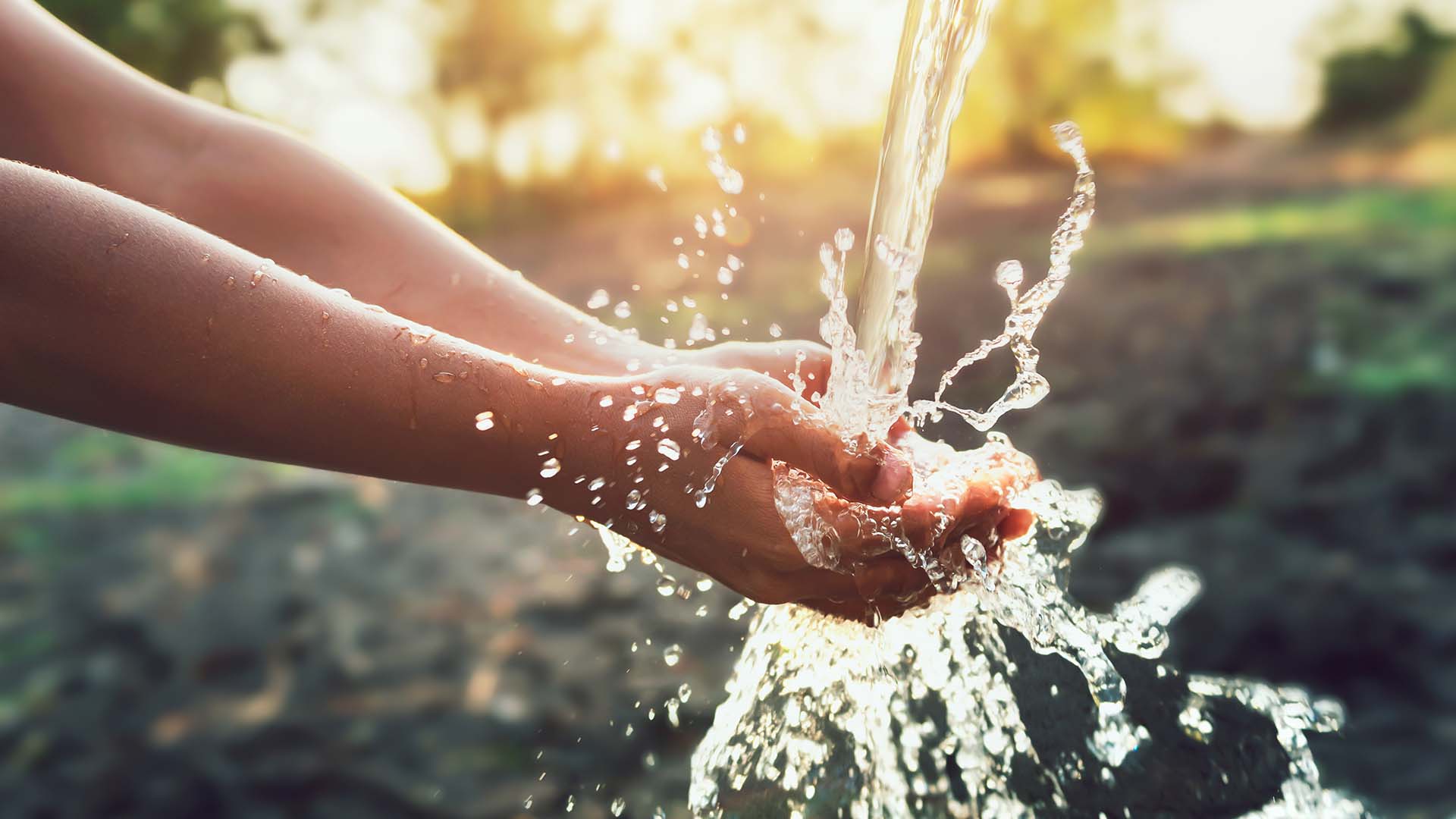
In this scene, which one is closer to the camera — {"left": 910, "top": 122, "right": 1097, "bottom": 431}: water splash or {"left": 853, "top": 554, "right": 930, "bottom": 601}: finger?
{"left": 853, "top": 554, "right": 930, "bottom": 601}: finger

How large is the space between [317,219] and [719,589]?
258cm

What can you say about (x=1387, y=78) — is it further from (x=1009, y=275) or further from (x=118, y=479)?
(x=118, y=479)

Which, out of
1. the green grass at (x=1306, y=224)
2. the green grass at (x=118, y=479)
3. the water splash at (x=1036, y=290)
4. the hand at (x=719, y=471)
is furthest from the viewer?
the green grass at (x=1306, y=224)

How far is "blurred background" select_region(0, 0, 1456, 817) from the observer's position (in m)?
3.44

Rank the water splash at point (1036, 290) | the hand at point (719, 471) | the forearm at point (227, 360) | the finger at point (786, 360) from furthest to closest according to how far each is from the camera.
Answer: the finger at point (786, 360)
the water splash at point (1036, 290)
the hand at point (719, 471)
the forearm at point (227, 360)

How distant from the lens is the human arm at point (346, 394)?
1.11m

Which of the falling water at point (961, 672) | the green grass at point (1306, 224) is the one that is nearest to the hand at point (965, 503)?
the falling water at point (961, 672)

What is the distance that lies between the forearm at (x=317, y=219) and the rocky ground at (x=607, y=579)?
1.59 metres

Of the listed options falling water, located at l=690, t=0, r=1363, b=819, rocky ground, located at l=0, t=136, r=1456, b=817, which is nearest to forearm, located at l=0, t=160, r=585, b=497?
falling water, located at l=690, t=0, r=1363, b=819

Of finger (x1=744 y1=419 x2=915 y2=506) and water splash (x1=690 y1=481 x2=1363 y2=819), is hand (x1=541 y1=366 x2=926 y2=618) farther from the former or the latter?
water splash (x1=690 y1=481 x2=1363 y2=819)

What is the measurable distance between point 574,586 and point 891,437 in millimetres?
2889

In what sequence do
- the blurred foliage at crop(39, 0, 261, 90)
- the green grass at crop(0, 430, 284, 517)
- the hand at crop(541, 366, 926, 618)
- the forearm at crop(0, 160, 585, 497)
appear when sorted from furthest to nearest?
the blurred foliage at crop(39, 0, 261, 90), the green grass at crop(0, 430, 284, 517), the hand at crop(541, 366, 926, 618), the forearm at crop(0, 160, 585, 497)

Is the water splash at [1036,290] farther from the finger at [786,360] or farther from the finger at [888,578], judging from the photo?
the finger at [888,578]

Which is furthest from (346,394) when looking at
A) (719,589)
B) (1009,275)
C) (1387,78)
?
(1387,78)
